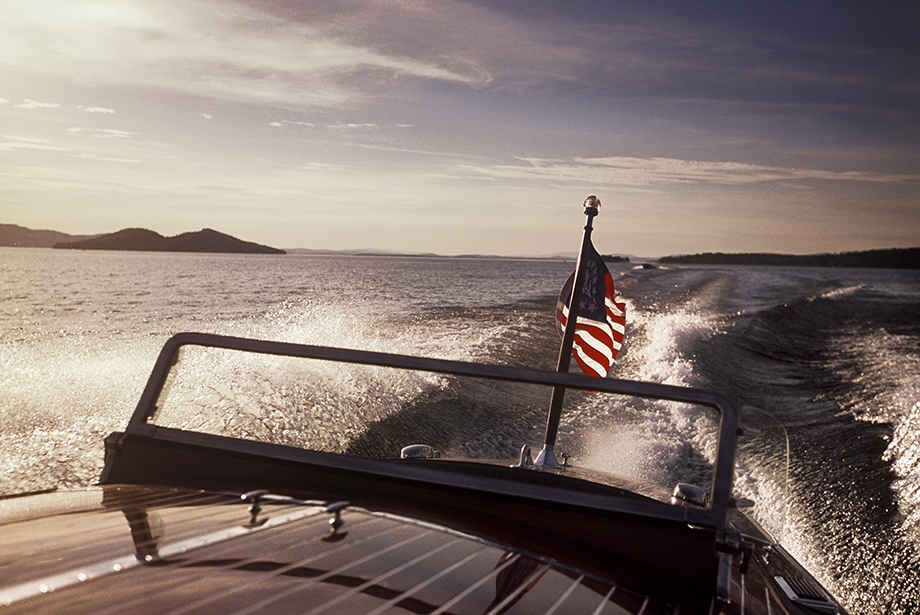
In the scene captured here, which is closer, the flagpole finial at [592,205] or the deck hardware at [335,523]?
the deck hardware at [335,523]

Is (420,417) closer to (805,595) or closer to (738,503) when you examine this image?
(805,595)

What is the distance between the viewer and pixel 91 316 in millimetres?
18484

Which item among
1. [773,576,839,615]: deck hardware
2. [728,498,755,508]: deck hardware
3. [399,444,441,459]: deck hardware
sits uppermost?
[728,498,755,508]: deck hardware

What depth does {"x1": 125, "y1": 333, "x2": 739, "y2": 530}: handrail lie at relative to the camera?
1.55 metres

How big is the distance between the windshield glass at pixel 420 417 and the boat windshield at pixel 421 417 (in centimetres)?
1

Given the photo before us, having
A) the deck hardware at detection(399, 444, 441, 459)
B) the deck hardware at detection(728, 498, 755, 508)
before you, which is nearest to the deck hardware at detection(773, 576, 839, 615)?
the deck hardware at detection(728, 498, 755, 508)

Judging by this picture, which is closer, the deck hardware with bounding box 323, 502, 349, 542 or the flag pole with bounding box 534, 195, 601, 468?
the deck hardware with bounding box 323, 502, 349, 542

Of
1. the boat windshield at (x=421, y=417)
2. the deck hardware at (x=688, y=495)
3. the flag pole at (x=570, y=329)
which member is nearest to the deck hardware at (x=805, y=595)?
the deck hardware at (x=688, y=495)

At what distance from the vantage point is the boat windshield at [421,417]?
5605 millimetres

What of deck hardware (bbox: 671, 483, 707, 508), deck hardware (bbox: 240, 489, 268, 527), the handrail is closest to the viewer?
the handrail

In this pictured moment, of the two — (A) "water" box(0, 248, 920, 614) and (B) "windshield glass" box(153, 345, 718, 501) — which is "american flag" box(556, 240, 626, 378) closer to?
(B) "windshield glass" box(153, 345, 718, 501)

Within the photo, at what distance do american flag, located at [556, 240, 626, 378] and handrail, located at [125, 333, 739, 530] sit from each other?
2.50 meters

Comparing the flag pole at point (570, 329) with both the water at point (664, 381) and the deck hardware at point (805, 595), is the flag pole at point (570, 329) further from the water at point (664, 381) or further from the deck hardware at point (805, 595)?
the water at point (664, 381)

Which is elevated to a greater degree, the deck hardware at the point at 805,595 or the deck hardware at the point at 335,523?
the deck hardware at the point at 335,523
